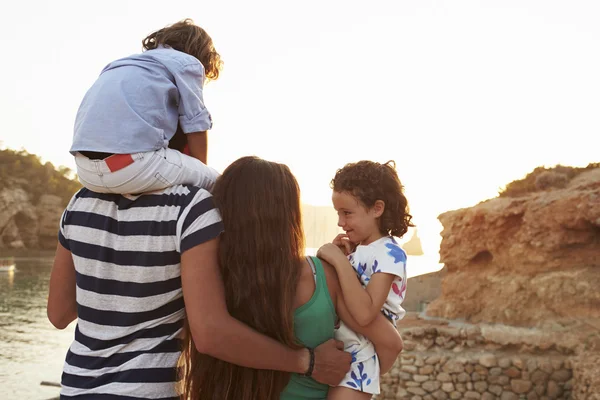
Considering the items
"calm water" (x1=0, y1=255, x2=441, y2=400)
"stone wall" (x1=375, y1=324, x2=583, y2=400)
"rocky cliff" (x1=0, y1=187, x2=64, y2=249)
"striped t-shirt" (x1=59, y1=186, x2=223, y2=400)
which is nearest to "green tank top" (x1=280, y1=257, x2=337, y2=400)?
"striped t-shirt" (x1=59, y1=186, x2=223, y2=400)

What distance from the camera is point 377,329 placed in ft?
7.32

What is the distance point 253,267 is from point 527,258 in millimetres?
11997

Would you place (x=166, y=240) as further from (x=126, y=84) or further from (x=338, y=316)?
(x=338, y=316)

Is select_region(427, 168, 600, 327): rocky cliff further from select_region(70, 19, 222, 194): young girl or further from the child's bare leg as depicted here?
select_region(70, 19, 222, 194): young girl

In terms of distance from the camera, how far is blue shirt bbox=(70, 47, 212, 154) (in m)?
1.82

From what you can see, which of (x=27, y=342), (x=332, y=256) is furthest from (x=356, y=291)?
(x=27, y=342)

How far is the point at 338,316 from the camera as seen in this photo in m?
2.19

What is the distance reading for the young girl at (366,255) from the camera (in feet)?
7.13

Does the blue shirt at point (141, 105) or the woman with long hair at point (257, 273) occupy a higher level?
the blue shirt at point (141, 105)

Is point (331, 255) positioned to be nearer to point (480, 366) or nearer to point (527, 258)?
point (480, 366)

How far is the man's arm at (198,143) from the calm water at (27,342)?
23.2 meters

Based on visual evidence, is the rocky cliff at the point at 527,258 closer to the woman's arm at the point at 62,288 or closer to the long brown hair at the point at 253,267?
the long brown hair at the point at 253,267

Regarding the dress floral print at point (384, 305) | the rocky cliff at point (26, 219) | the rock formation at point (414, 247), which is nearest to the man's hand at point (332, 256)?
the dress floral print at point (384, 305)

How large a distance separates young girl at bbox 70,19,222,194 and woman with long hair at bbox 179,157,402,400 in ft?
0.58
